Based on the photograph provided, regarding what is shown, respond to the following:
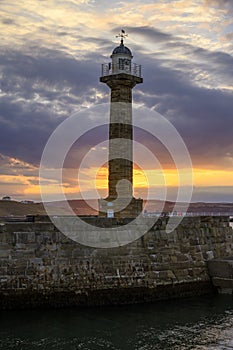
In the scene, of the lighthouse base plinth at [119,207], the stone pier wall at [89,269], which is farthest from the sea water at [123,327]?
the lighthouse base plinth at [119,207]

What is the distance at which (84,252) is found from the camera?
1628 centimetres

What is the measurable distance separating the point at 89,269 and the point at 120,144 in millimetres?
7766

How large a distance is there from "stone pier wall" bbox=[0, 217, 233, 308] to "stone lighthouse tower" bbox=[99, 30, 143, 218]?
12.8ft

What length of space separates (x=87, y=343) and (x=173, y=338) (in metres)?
2.43

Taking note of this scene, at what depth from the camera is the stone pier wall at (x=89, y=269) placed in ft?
49.7

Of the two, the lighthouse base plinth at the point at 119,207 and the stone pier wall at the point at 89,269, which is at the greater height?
the lighthouse base plinth at the point at 119,207

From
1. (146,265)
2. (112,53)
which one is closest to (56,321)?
(146,265)

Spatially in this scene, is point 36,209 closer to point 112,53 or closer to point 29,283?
point 112,53

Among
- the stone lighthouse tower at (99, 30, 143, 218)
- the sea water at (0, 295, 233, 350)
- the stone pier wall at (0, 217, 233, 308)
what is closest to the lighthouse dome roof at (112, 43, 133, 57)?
the stone lighthouse tower at (99, 30, 143, 218)

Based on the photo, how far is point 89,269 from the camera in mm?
16031

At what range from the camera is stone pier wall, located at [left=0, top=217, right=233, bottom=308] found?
15.2 meters

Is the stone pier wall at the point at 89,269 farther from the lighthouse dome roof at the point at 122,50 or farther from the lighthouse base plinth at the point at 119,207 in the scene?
the lighthouse dome roof at the point at 122,50

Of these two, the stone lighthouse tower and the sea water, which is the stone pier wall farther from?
the stone lighthouse tower

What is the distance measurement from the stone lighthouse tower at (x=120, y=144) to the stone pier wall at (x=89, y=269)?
3911 mm
